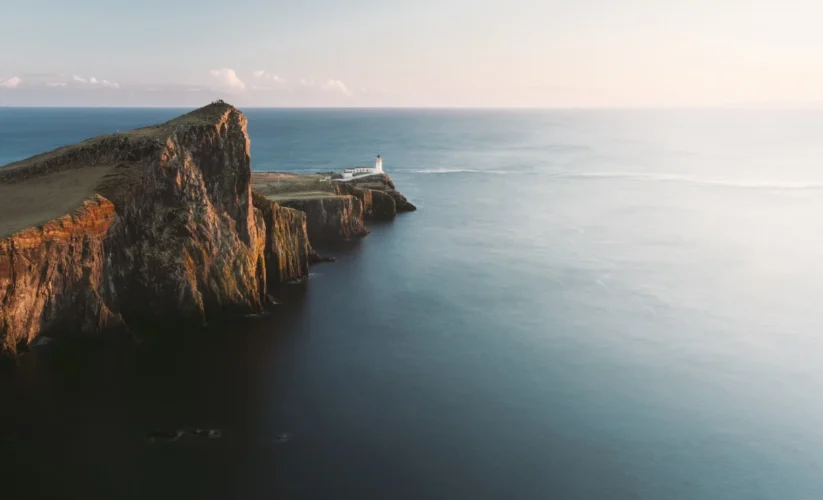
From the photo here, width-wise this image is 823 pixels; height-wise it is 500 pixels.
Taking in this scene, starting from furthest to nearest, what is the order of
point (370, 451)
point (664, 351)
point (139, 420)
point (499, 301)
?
point (499, 301) < point (664, 351) < point (139, 420) < point (370, 451)

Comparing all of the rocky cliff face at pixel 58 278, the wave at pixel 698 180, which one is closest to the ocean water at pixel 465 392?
the rocky cliff face at pixel 58 278

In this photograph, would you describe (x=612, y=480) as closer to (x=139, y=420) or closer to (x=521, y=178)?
(x=139, y=420)

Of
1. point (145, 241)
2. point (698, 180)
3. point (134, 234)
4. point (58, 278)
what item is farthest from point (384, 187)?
point (698, 180)

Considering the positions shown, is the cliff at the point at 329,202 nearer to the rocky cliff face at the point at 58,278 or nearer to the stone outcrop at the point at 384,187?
the stone outcrop at the point at 384,187

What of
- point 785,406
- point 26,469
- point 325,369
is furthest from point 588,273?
point 26,469

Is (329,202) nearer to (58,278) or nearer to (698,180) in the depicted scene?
(58,278)

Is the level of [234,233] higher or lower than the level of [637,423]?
higher
